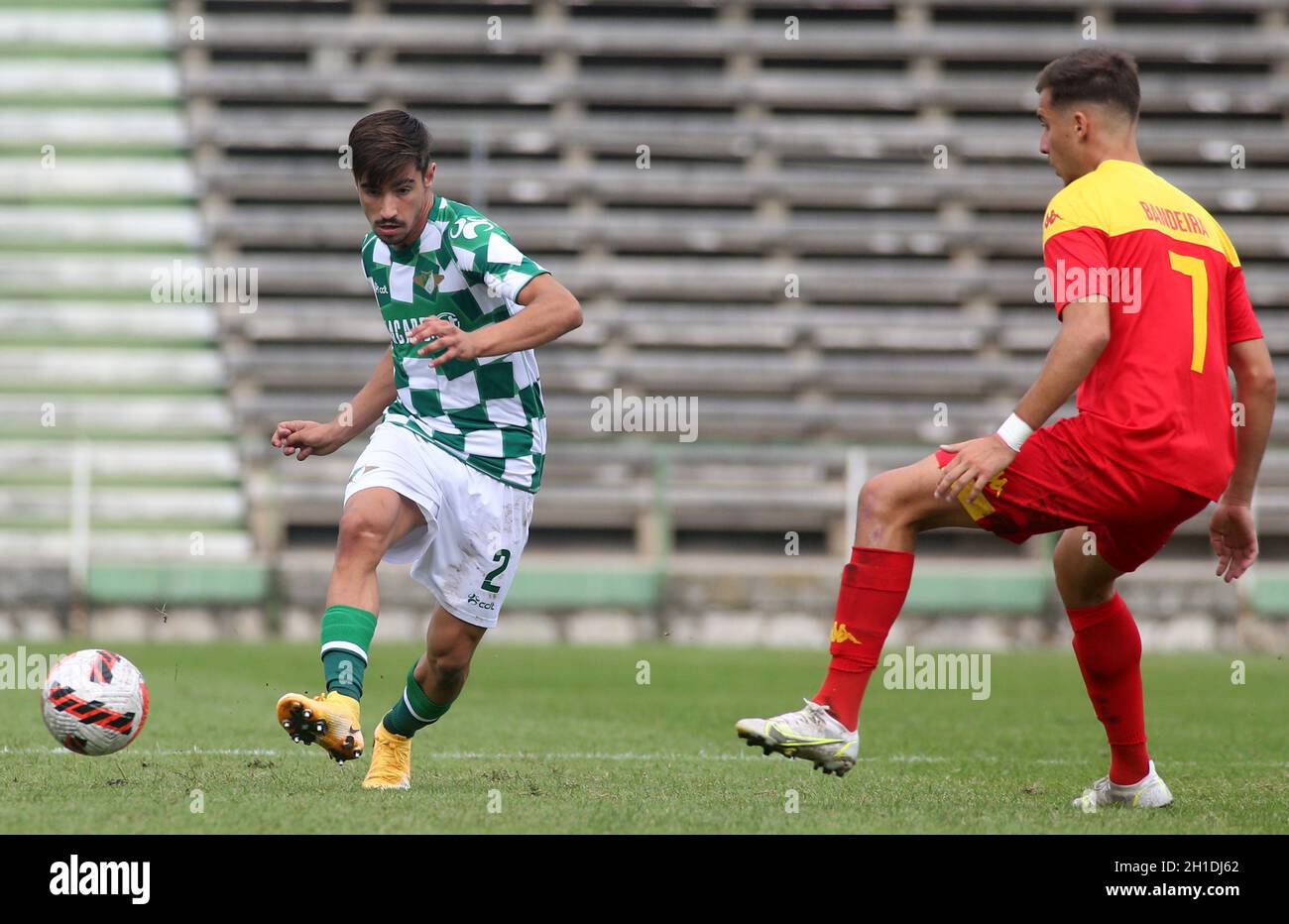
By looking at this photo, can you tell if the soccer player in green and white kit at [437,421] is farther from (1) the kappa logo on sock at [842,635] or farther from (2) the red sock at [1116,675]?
(2) the red sock at [1116,675]

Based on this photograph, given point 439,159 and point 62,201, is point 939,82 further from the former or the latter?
point 62,201

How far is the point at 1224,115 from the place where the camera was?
18.1 metres

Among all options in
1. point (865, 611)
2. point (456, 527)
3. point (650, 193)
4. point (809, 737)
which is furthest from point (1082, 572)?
point (650, 193)

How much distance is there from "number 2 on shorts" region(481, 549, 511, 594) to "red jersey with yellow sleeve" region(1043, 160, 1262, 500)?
1.72m

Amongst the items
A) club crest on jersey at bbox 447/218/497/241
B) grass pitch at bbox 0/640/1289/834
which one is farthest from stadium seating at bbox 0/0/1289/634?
club crest on jersey at bbox 447/218/497/241

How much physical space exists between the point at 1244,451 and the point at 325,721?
255cm

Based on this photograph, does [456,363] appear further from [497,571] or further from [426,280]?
[497,571]

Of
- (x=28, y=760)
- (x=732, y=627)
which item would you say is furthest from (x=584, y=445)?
(x=28, y=760)

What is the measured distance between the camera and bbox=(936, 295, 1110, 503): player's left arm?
13.2ft

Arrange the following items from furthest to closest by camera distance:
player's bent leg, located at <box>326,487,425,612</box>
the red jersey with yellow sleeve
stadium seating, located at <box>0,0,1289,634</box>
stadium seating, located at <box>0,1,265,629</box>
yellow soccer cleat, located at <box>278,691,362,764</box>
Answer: stadium seating, located at <box>0,0,1289,634</box>
stadium seating, located at <box>0,1,265,629</box>
player's bent leg, located at <box>326,487,425,612</box>
the red jersey with yellow sleeve
yellow soccer cleat, located at <box>278,691,362,764</box>

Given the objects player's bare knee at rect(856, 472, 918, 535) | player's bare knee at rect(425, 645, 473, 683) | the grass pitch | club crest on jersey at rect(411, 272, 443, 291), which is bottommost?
the grass pitch

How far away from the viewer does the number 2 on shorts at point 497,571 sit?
16.2ft

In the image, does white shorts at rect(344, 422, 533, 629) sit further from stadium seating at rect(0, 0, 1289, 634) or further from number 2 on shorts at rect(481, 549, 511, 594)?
stadium seating at rect(0, 0, 1289, 634)

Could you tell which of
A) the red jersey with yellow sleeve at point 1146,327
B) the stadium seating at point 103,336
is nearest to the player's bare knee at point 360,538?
the red jersey with yellow sleeve at point 1146,327
